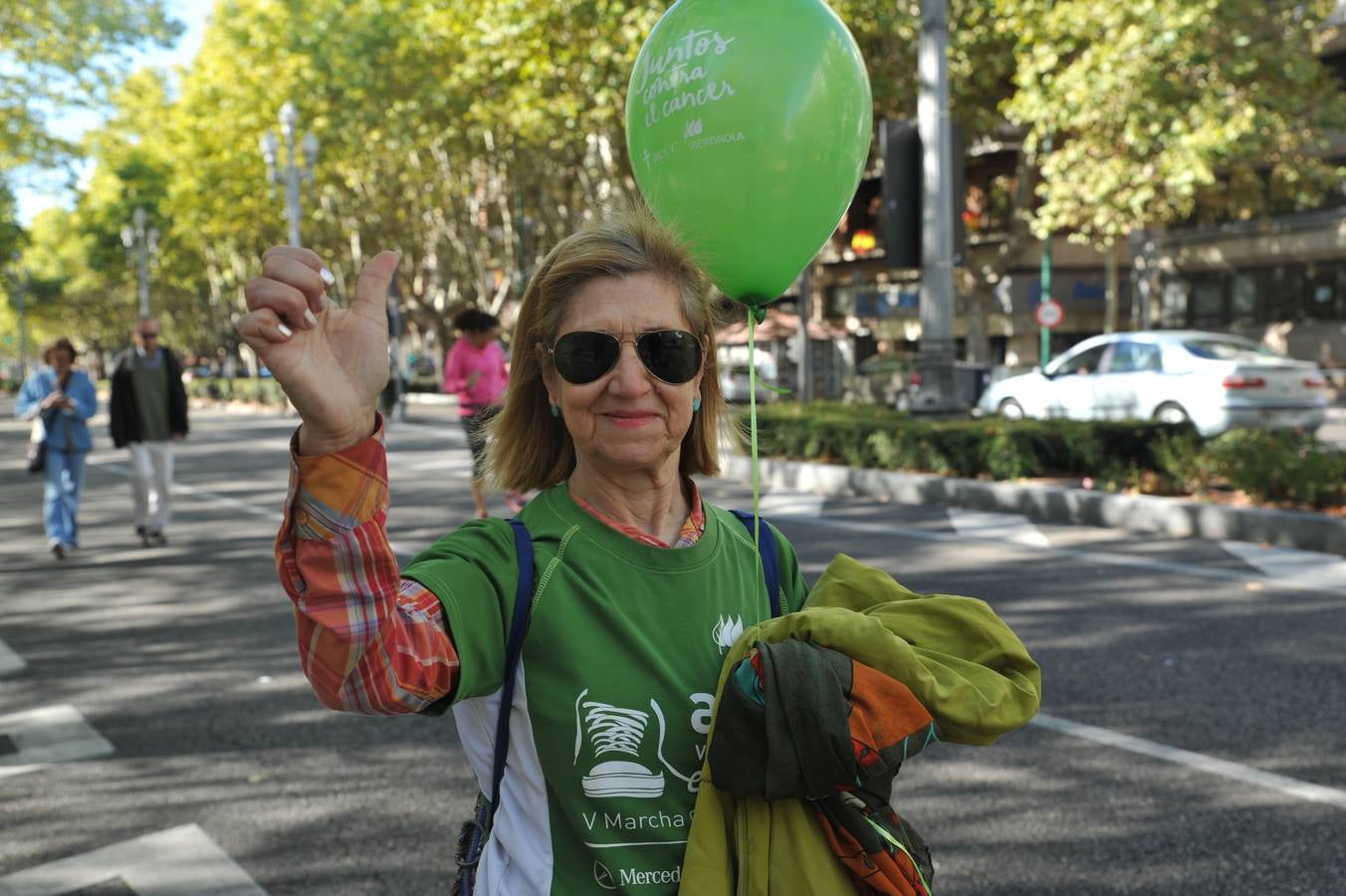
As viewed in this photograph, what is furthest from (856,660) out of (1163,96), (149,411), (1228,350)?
(1163,96)

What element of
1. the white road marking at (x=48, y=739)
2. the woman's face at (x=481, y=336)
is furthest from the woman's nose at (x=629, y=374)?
the woman's face at (x=481, y=336)

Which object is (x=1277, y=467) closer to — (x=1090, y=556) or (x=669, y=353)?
(x=1090, y=556)

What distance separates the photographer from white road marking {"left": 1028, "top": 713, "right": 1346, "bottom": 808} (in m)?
3.61

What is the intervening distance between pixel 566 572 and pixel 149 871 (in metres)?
2.45

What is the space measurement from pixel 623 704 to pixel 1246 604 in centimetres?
569

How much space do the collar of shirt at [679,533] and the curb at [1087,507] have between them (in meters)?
5.72

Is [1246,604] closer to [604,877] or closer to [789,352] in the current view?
[604,877]

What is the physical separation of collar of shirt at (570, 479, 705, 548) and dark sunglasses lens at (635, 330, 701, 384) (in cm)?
21

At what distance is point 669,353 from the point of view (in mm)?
1569

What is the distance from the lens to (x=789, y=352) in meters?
36.1

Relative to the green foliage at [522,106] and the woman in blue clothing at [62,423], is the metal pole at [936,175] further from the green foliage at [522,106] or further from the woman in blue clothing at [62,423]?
the woman in blue clothing at [62,423]

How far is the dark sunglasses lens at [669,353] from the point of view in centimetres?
156

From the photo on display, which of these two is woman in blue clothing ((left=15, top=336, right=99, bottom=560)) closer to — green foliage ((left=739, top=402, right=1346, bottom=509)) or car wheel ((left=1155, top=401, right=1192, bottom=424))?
green foliage ((left=739, top=402, right=1346, bottom=509))

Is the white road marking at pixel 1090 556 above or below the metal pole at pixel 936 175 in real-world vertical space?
below
